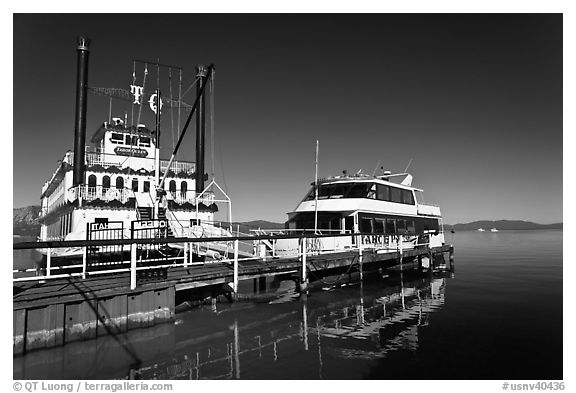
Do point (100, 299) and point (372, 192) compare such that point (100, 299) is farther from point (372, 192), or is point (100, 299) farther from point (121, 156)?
point (121, 156)

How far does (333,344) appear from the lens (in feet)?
28.8

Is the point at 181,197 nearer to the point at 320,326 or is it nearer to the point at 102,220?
the point at 102,220

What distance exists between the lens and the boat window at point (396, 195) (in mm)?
23427

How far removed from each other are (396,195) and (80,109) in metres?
24.9

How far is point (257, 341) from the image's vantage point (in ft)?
29.2

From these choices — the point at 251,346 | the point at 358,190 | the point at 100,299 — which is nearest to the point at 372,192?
the point at 358,190

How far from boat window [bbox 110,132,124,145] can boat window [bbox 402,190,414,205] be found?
82.1 ft

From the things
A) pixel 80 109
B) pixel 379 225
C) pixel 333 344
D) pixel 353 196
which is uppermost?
pixel 80 109

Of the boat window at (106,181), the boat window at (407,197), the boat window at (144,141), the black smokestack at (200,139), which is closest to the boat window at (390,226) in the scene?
the boat window at (407,197)

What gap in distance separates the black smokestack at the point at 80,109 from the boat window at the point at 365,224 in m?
19.4

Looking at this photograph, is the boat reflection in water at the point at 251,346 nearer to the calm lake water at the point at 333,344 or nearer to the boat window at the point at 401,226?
the calm lake water at the point at 333,344

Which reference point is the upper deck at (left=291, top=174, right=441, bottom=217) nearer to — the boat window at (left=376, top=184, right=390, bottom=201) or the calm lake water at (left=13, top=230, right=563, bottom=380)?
the boat window at (left=376, top=184, right=390, bottom=201)

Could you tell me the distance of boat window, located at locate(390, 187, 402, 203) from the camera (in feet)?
76.9
